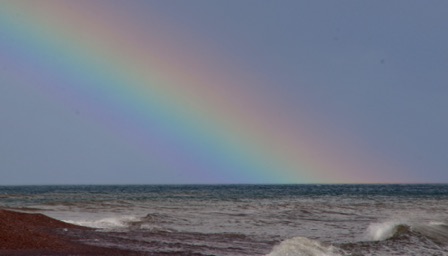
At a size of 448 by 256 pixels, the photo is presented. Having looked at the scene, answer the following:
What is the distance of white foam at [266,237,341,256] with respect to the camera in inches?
705

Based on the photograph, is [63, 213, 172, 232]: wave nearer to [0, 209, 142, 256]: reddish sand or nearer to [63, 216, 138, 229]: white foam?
[63, 216, 138, 229]: white foam

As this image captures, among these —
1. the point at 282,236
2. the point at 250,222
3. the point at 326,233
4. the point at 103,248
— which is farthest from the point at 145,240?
the point at 250,222

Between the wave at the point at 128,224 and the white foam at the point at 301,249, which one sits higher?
the wave at the point at 128,224

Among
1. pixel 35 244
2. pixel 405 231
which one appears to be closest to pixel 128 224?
pixel 35 244

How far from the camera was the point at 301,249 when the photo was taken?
18672 mm

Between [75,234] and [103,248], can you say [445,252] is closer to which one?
[103,248]

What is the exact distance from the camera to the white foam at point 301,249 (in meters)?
17.9

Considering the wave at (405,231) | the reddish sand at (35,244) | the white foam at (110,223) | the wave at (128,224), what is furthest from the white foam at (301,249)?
the white foam at (110,223)

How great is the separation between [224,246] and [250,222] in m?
13.2

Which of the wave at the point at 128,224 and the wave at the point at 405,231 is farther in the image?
the wave at the point at 128,224

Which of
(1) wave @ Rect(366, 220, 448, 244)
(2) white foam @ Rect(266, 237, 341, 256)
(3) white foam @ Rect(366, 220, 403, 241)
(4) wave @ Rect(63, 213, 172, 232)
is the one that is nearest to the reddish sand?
(2) white foam @ Rect(266, 237, 341, 256)

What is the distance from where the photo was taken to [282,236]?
1033 inches

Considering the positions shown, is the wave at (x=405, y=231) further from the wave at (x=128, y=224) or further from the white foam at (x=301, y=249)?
the wave at (x=128, y=224)

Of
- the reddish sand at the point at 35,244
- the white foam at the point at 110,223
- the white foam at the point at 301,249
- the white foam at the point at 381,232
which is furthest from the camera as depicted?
the white foam at the point at 110,223
